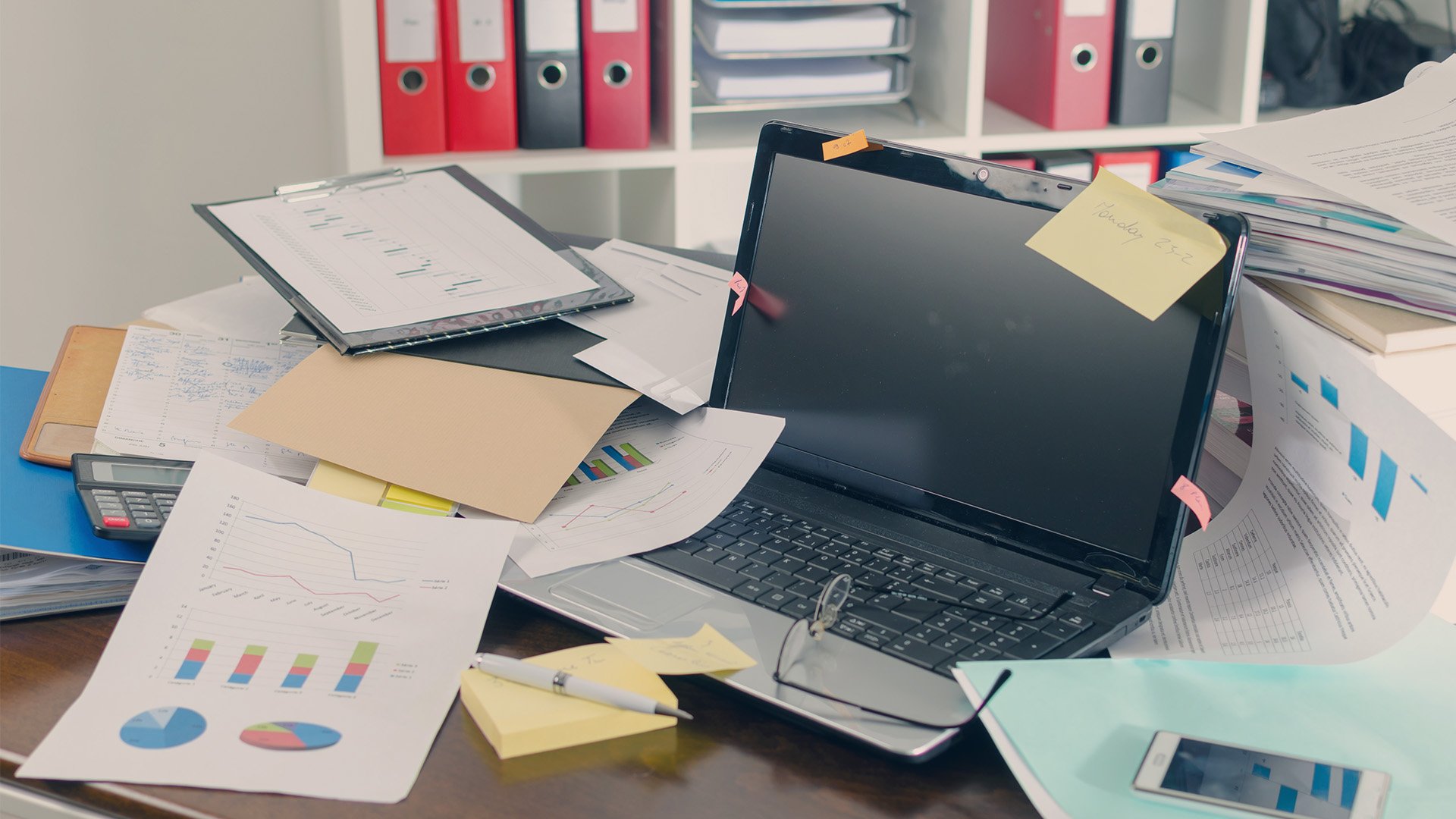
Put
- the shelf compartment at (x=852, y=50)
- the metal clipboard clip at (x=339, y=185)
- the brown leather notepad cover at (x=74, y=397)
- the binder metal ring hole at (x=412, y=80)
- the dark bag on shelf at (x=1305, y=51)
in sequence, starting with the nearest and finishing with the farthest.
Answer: the brown leather notepad cover at (x=74, y=397) → the metal clipboard clip at (x=339, y=185) → the binder metal ring hole at (x=412, y=80) → the shelf compartment at (x=852, y=50) → the dark bag on shelf at (x=1305, y=51)

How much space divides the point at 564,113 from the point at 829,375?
107cm

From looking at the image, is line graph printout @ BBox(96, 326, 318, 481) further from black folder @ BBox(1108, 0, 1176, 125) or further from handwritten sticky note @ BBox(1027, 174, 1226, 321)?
black folder @ BBox(1108, 0, 1176, 125)

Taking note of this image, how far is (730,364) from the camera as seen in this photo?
92cm

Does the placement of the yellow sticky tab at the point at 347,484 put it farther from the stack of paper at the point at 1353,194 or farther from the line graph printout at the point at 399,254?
the stack of paper at the point at 1353,194

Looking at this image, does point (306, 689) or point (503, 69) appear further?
point (503, 69)

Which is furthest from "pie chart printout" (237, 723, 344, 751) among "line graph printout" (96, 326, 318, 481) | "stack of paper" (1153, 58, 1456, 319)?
"stack of paper" (1153, 58, 1456, 319)

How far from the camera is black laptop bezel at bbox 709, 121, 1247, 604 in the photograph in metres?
0.70

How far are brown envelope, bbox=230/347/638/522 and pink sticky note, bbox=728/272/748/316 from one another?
0.10 metres

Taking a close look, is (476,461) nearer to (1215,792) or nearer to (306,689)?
(306,689)

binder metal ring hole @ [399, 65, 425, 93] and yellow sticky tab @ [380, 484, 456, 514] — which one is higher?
binder metal ring hole @ [399, 65, 425, 93]

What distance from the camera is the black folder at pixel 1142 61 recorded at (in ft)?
6.21

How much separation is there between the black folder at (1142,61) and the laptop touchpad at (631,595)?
4.79 ft

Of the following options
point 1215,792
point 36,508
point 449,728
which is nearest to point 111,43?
point 36,508

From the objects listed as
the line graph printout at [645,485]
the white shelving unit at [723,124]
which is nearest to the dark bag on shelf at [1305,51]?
the white shelving unit at [723,124]
